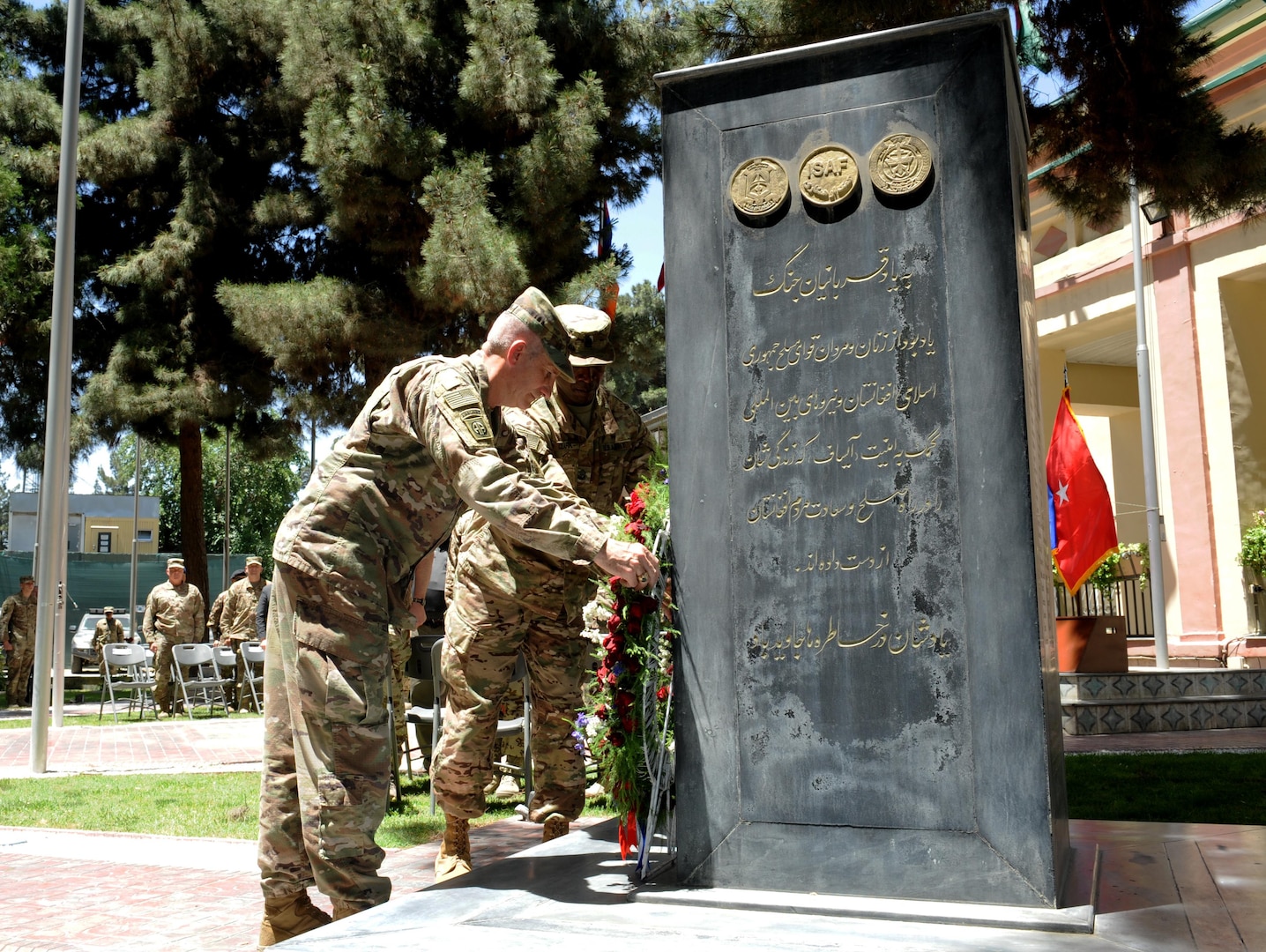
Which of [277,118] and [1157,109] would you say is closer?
[1157,109]

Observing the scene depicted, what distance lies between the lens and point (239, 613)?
17.5 meters

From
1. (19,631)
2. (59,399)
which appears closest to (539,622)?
(59,399)

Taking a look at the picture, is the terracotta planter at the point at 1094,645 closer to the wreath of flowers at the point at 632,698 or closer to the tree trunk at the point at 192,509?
the wreath of flowers at the point at 632,698

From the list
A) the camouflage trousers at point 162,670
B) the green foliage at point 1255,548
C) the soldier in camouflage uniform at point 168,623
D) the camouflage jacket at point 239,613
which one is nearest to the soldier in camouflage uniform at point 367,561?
the camouflage trousers at point 162,670

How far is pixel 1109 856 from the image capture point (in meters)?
4.05

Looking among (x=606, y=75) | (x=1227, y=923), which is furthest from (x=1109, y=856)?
(x=606, y=75)

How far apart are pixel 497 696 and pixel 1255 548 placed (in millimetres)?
13335

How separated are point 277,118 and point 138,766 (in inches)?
536

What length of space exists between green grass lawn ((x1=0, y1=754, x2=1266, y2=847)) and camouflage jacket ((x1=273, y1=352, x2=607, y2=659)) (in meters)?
2.69

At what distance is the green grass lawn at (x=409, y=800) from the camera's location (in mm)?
6301

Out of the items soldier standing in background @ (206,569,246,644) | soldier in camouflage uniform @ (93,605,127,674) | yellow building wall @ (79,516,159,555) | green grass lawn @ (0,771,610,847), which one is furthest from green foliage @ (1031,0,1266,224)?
yellow building wall @ (79,516,159,555)

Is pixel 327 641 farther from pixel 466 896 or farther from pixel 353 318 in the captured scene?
pixel 353 318

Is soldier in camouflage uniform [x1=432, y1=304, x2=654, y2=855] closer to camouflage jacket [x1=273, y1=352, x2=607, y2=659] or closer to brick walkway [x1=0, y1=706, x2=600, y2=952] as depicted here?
brick walkway [x1=0, y1=706, x2=600, y2=952]

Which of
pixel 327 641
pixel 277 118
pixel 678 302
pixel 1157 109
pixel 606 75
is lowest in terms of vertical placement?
pixel 327 641
